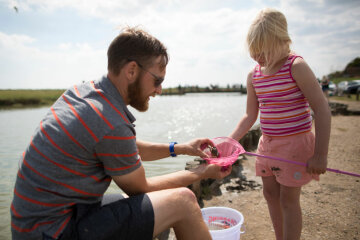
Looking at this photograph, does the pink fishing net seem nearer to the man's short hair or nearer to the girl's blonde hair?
the girl's blonde hair

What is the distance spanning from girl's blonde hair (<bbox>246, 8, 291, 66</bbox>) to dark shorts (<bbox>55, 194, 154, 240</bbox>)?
123 cm

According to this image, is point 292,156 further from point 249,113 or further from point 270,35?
point 270,35

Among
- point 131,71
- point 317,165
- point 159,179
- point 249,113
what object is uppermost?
point 131,71

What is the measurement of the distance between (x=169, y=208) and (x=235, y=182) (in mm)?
2293

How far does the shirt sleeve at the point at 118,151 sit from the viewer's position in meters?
1.35

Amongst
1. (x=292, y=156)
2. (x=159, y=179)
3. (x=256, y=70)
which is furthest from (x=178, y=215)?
(x=256, y=70)

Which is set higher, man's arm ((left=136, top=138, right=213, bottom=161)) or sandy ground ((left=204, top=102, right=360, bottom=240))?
man's arm ((left=136, top=138, right=213, bottom=161))

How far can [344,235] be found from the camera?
2.31 meters

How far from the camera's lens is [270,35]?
175 centimetres

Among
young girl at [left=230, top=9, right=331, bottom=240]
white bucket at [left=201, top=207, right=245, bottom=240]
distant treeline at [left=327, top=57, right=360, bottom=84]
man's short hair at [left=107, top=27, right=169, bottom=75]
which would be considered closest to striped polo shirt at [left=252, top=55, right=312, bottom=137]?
young girl at [left=230, top=9, right=331, bottom=240]

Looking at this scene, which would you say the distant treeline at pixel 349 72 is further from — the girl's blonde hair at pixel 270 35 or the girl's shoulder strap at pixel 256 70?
the girl's blonde hair at pixel 270 35

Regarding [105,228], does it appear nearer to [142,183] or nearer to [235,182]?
[142,183]

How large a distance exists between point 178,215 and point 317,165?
0.93m

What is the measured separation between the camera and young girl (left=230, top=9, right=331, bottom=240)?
1688 mm
